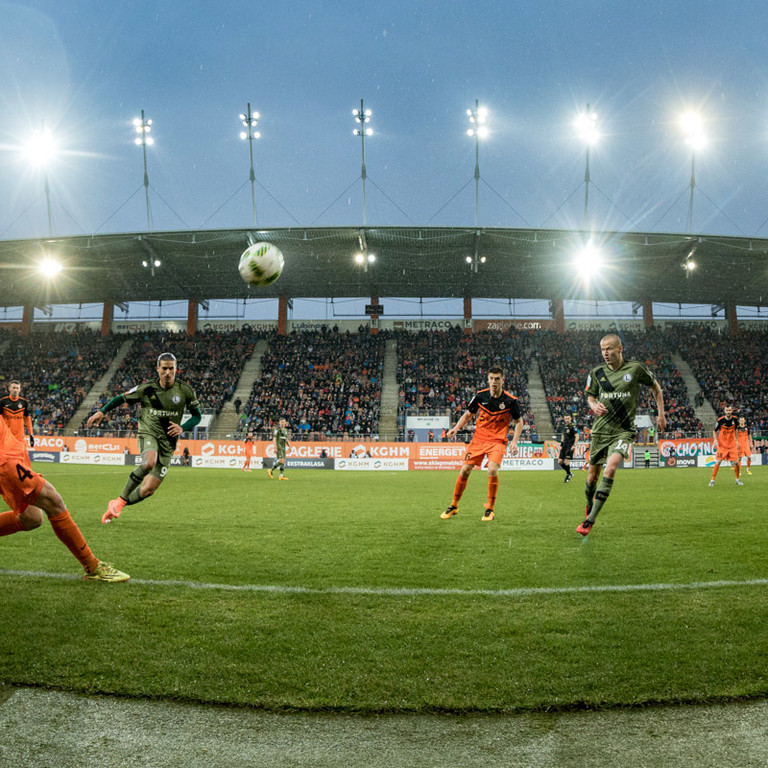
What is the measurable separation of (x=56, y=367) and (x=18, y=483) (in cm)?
4583

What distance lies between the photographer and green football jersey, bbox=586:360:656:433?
26.5 feet

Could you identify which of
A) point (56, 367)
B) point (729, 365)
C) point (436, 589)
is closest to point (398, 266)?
point (729, 365)

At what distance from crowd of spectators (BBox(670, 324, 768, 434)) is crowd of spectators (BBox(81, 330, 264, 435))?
32.9 metres

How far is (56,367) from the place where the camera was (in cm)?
4519

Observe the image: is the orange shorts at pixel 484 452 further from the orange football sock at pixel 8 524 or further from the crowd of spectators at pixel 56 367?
the crowd of spectators at pixel 56 367

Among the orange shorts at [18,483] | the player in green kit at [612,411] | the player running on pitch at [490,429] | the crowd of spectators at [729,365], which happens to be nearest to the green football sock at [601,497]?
the player in green kit at [612,411]

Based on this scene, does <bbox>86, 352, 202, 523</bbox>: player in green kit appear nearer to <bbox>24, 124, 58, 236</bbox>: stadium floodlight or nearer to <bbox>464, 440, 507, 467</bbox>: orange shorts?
<bbox>464, 440, 507, 467</bbox>: orange shorts

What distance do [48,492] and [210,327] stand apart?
46.7 meters

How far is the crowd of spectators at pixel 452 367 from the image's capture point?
3919 cm

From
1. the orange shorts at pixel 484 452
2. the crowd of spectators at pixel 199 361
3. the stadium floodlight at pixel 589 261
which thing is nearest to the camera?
the orange shorts at pixel 484 452

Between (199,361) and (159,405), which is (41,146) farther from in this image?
(159,405)

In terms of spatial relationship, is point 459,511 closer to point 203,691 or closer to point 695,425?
point 203,691

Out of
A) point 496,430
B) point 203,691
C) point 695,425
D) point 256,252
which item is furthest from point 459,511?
point 695,425

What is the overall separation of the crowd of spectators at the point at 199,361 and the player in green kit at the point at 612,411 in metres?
33.3
